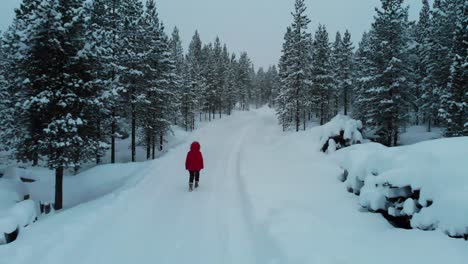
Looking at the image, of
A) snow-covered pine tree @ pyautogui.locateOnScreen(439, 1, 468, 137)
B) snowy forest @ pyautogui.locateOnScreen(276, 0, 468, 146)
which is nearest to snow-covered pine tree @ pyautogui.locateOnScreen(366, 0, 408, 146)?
snowy forest @ pyautogui.locateOnScreen(276, 0, 468, 146)

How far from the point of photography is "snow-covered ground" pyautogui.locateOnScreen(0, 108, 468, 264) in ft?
19.4

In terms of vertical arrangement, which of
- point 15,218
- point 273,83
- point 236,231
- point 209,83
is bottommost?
point 236,231

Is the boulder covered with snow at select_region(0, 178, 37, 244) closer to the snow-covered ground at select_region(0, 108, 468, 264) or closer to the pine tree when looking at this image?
the snow-covered ground at select_region(0, 108, 468, 264)

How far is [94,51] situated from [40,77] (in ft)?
9.28

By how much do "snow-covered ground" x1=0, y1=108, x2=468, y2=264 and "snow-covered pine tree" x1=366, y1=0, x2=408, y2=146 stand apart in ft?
55.6

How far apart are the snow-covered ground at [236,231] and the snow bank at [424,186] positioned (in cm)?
31

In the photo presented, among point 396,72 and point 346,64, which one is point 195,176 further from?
point 346,64

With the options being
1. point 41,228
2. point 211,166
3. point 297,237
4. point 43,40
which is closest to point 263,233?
point 297,237

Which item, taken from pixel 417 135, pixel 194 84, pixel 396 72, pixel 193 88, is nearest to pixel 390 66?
pixel 396 72

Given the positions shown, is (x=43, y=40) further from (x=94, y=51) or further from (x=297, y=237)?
(x=297, y=237)

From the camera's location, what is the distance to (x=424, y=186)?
6301mm

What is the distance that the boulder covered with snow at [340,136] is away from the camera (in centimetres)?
1931

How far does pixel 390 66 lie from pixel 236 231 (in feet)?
77.7

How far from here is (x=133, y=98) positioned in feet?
88.1
